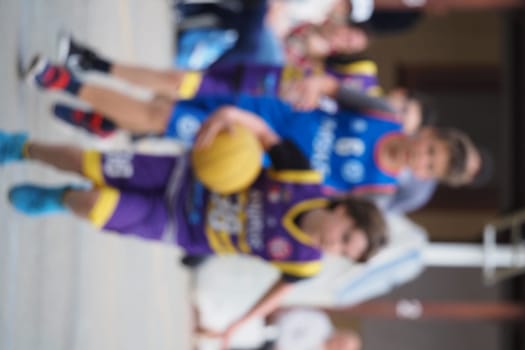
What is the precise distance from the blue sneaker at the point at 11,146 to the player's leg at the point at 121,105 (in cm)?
43

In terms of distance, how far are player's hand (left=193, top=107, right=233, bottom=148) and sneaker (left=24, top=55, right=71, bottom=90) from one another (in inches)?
25.5

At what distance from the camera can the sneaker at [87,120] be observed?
357 centimetres

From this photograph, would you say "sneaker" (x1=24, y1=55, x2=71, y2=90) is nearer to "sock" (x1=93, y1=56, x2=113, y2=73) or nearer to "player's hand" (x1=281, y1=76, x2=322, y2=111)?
"sock" (x1=93, y1=56, x2=113, y2=73)

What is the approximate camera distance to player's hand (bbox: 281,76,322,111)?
360 centimetres

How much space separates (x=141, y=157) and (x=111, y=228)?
0.93 ft

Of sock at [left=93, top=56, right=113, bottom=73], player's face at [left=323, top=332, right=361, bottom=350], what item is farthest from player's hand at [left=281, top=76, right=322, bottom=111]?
player's face at [left=323, top=332, right=361, bottom=350]

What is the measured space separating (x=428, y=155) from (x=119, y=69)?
1.39 metres

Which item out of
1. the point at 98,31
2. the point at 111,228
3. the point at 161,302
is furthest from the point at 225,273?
the point at 111,228

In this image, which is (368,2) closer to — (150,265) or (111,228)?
(150,265)

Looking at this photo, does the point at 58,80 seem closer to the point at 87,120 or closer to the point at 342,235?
the point at 87,120

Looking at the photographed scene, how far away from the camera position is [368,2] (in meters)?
6.10

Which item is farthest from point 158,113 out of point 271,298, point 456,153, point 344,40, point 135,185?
point 344,40

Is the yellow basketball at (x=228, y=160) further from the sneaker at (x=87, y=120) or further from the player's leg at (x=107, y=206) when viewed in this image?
the sneaker at (x=87, y=120)

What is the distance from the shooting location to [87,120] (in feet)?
12.1
